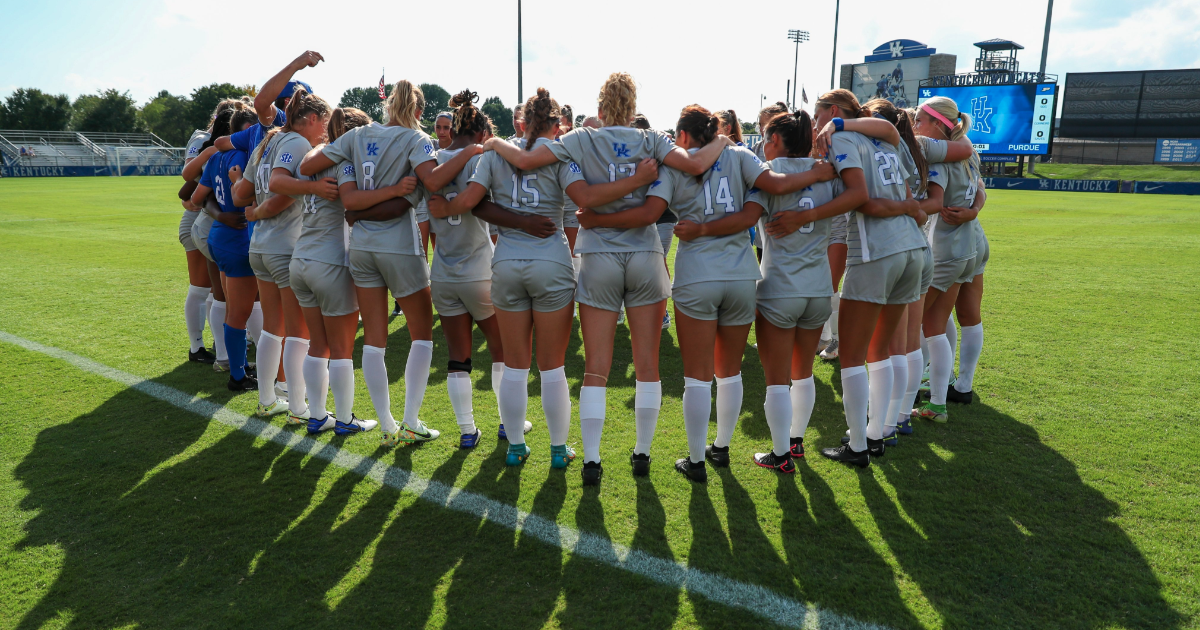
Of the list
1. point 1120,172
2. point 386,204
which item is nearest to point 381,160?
point 386,204

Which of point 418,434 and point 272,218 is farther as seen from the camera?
point 272,218

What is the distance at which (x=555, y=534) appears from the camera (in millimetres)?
3301

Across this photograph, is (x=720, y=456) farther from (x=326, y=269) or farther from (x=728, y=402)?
(x=326, y=269)

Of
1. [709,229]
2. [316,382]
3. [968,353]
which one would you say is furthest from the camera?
[968,353]

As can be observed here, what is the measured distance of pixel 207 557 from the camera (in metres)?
3.13

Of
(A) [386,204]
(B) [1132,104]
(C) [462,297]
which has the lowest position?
(C) [462,297]

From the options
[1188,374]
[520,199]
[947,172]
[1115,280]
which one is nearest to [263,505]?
[520,199]

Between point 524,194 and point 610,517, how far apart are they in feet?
5.59

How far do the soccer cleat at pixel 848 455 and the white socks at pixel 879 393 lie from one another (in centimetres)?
18

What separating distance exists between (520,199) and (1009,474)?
3.15 meters

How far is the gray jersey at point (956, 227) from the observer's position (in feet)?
14.5

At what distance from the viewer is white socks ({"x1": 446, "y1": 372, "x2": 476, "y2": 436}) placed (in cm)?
421

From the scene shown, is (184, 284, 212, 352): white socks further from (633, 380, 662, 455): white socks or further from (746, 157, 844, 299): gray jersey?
(746, 157, 844, 299): gray jersey

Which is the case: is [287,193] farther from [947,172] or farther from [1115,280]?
[1115,280]
